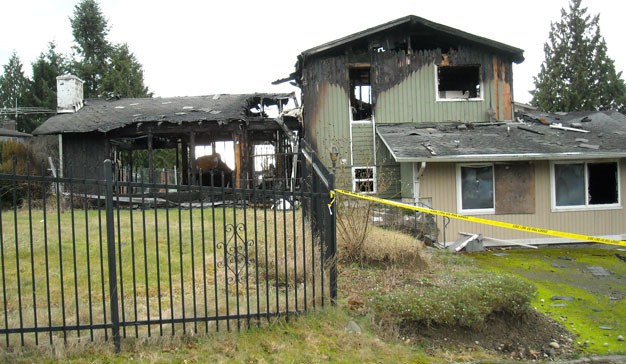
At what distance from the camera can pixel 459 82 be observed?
724 inches

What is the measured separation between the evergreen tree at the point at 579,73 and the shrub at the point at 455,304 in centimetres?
3601

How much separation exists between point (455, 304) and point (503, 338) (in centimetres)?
64

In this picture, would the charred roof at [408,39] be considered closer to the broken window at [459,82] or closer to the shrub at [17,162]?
the broken window at [459,82]

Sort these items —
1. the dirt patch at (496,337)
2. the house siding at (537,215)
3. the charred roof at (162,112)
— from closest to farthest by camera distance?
the dirt patch at (496,337)
the house siding at (537,215)
the charred roof at (162,112)

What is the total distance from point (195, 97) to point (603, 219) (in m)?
16.1

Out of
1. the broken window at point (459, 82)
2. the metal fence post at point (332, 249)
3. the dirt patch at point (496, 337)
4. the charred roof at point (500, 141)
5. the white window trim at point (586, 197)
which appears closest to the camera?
the dirt patch at point (496, 337)

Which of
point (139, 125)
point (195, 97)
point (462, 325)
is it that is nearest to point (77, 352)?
point (462, 325)

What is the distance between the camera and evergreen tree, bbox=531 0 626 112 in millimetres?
35906

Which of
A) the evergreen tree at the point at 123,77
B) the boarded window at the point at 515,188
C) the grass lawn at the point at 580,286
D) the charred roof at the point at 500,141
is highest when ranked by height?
the evergreen tree at the point at 123,77

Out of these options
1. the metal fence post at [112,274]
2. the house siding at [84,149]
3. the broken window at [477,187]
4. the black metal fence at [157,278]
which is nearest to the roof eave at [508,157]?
the broken window at [477,187]

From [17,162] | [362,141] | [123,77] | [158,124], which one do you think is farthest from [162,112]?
[123,77]

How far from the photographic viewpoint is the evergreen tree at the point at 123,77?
118ft

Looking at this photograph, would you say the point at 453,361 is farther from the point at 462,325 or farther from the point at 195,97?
the point at 195,97

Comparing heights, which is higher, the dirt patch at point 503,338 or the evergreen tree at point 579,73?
the evergreen tree at point 579,73
